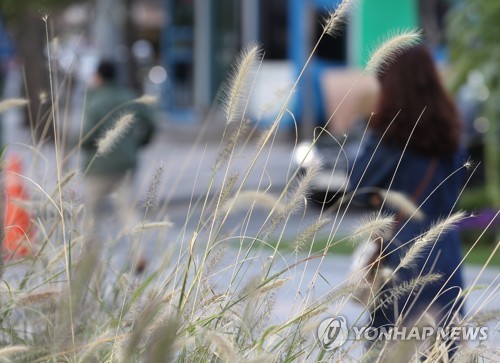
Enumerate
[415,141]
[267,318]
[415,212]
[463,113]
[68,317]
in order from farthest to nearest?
[463,113]
[415,141]
[415,212]
[267,318]
[68,317]

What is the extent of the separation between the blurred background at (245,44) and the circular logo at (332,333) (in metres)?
8.20

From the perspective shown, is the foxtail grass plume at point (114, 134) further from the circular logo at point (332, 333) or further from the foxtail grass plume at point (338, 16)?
the circular logo at point (332, 333)

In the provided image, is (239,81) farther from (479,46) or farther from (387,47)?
(479,46)

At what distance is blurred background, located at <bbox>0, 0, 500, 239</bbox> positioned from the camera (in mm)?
14422

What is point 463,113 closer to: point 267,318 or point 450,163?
point 450,163

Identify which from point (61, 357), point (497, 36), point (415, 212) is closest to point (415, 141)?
point (415, 212)

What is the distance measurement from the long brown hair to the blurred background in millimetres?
6985

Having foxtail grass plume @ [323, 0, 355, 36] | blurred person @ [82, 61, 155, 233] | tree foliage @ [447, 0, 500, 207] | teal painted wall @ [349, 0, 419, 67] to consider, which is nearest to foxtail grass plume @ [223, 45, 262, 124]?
foxtail grass plume @ [323, 0, 355, 36]

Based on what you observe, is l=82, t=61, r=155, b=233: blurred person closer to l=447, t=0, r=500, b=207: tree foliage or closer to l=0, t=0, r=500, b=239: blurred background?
l=447, t=0, r=500, b=207: tree foliage

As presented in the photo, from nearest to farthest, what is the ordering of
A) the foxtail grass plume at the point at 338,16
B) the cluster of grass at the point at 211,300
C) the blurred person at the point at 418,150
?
the cluster of grass at the point at 211,300 → the foxtail grass plume at the point at 338,16 → the blurred person at the point at 418,150

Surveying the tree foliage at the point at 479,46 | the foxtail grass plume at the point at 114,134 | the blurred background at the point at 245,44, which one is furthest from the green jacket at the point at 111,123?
the foxtail grass plume at the point at 114,134

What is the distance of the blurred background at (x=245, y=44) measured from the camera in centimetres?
1442

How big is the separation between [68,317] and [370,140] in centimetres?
198

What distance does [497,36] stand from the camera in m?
10.8
